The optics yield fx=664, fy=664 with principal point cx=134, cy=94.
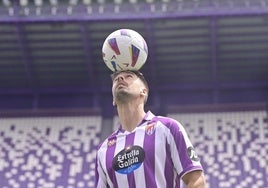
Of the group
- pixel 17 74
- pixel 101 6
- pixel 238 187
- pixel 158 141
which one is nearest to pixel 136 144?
pixel 158 141

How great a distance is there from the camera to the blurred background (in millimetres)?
16172

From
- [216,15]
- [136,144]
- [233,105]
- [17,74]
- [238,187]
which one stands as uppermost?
[136,144]

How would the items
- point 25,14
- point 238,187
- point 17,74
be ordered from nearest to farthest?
point 238,187 < point 25,14 < point 17,74

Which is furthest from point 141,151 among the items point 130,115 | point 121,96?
point 121,96

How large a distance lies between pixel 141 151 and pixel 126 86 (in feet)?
1.45

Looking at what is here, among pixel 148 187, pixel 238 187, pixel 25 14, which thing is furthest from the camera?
pixel 25 14

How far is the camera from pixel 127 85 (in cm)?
440

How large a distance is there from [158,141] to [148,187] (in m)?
0.30

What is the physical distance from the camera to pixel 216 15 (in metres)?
16.0

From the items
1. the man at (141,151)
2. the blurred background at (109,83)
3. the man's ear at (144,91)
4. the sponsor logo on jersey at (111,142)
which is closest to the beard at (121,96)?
the man at (141,151)

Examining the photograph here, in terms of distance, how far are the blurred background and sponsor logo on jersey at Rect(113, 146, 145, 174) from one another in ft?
37.8

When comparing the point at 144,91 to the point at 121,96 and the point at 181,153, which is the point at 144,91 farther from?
the point at 181,153

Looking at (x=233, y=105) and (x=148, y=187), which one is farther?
(x=233, y=105)

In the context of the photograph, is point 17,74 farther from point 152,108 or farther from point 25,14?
point 152,108
